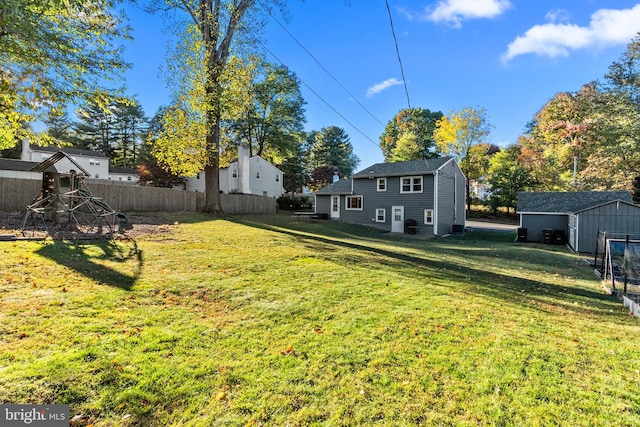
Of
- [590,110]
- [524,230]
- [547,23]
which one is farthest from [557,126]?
[547,23]

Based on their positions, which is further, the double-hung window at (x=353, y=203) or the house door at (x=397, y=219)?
the double-hung window at (x=353, y=203)

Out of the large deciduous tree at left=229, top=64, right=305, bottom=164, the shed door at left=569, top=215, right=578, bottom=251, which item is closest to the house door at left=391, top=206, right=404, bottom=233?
the shed door at left=569, top=215, right=578, bottom=251

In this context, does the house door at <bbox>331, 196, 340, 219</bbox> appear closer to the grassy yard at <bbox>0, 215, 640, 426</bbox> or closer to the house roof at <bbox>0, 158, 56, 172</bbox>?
the grassy yard at <bbox>0, 215, 640, 426</bbox>

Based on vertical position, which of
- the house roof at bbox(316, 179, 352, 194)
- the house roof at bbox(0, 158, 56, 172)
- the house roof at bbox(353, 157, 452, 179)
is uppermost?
the house roof at bbox(0, 158, 56, 172)

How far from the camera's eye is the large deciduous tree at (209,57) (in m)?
15.3

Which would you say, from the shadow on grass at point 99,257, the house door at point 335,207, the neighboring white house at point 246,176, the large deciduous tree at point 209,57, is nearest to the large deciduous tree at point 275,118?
the neighboring white house at point 246,176

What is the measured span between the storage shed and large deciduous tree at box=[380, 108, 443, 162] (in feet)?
81.4

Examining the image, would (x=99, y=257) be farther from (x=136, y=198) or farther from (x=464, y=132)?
(x=464, y=132)

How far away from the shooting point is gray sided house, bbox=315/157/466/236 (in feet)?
67.8

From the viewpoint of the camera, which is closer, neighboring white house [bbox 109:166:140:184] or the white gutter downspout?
the white gutter downspout

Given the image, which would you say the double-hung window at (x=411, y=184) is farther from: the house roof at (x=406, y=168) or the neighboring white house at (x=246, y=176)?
the neighboring white house at (x=246, y=176)

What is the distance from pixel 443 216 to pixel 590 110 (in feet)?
48.6

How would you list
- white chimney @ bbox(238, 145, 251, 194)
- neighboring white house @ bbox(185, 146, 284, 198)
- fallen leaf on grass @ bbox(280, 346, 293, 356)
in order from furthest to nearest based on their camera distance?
1. neighboring white house @ bbox(185, 146, 284, 198)
2. white chimney @ bbox(238, 145, 251, 194)
3. fallen leaf on grass @ bbox(280, 346, 293, 356)

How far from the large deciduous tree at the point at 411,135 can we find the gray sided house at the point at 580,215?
19.9 metres
